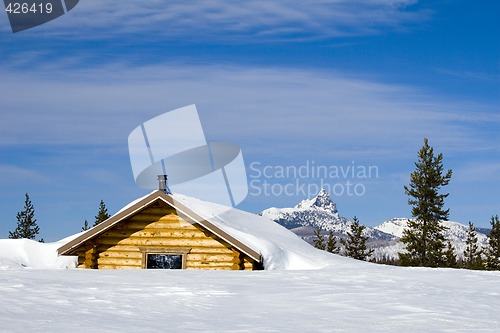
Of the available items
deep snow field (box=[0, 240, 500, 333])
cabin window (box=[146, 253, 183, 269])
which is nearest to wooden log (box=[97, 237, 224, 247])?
cabin window (box=[146, 253, 183, 269])

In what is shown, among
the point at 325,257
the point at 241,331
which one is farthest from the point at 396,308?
the point at 325,257

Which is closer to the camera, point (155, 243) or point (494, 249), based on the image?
point (155, 243)

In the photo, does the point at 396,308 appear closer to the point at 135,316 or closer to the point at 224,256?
the point at 135,316

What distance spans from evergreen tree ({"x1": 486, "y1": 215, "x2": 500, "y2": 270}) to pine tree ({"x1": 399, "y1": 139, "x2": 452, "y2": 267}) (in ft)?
39.6

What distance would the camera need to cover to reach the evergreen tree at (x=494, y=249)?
58.6 meters

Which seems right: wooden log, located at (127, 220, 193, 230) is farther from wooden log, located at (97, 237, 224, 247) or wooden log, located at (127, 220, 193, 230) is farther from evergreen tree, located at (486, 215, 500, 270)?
evergreen tree, located at (486, 215, 500, 270)

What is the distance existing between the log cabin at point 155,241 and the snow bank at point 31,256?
205cm

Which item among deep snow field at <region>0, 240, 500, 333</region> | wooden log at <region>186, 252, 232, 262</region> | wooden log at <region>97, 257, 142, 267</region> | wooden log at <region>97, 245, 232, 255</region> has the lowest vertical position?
deep snow field at <region>0, 240, 500, 333</region>

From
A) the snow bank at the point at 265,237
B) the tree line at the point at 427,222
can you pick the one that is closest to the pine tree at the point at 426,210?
the tree line at the point at 427,222

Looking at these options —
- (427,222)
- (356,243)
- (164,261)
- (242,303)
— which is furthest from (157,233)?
(356,243)

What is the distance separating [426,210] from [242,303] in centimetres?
4531

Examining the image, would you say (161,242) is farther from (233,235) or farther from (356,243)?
(356,243)

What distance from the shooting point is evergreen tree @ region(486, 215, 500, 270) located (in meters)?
58.6

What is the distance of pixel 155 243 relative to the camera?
18.5 m
